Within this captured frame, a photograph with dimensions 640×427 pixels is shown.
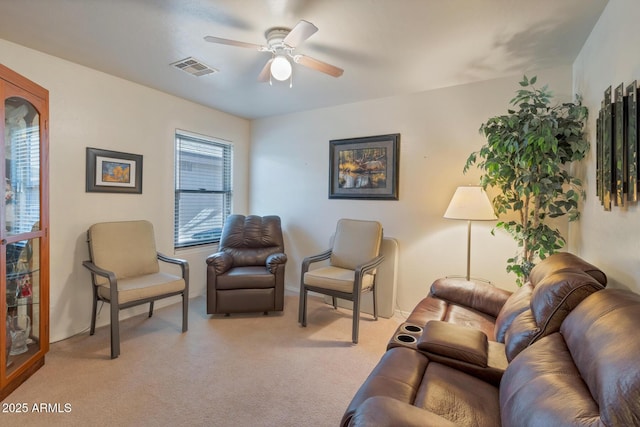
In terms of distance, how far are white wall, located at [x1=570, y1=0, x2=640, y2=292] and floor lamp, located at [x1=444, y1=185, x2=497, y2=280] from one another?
2.14 ft

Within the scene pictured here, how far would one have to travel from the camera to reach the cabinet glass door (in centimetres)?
204

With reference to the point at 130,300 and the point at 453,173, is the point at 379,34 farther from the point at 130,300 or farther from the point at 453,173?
the point at 130,300

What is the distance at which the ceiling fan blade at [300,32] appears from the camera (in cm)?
175

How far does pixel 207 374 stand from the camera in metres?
2.25

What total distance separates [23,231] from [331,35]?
8.59 ft

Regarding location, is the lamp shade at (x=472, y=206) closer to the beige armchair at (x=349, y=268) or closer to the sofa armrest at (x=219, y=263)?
the beige armchair at (x=349, y=268)

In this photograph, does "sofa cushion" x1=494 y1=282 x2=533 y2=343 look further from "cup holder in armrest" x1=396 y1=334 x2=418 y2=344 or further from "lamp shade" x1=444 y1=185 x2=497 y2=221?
"lamp shade" x1=444 y1=185 x2=497 y2=221

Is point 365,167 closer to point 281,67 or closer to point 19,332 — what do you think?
point 281,67

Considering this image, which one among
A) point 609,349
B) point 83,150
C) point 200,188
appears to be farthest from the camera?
point 200,188

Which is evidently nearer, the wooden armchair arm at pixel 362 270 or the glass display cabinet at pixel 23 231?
the glass display cabinet at pixel 23 231

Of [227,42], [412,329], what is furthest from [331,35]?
[412,329]

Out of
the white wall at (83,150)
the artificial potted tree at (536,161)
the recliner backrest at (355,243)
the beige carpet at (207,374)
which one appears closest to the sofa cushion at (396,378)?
the beige carpet at (207,374)

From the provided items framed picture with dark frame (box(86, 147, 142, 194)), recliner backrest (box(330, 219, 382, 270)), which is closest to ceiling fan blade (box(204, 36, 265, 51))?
framed picture with dark frame (box(86, 147, 142, 194))

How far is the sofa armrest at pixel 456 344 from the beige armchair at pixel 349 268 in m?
1.22
